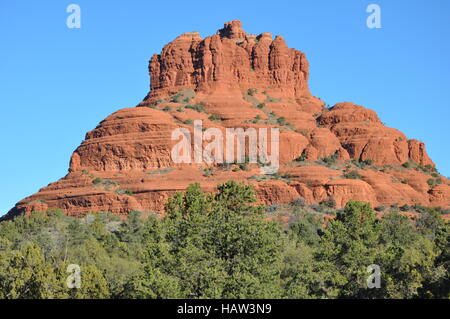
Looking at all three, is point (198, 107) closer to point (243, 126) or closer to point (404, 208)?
point (243, 126)

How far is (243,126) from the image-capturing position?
520 feet

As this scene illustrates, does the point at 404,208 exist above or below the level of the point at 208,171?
below

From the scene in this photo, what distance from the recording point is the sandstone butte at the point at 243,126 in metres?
146

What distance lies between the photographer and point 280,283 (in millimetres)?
76875

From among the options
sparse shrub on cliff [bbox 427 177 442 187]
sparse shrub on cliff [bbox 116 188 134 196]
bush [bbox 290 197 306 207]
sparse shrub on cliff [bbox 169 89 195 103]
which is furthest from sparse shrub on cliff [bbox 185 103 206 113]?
sparse shrub on cliff [bbox 427 177 442 187]

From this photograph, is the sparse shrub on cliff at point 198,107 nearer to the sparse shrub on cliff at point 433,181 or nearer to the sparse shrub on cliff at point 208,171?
the sparse shrub on cliff at point 208,171

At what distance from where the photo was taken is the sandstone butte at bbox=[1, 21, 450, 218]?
146 metres

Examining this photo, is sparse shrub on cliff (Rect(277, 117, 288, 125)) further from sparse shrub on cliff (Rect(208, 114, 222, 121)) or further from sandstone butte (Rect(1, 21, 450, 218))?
sparse shrub on cliff (Rect(208, 114, 222, 121))

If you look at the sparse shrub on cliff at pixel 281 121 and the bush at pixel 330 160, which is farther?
the sparse shrub on cliff at pixel 281 121

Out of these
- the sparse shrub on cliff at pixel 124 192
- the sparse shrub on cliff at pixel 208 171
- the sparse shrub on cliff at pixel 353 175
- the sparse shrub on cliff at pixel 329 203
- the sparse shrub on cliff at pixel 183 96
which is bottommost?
the sparse shrub on cliff at pixel 329 203

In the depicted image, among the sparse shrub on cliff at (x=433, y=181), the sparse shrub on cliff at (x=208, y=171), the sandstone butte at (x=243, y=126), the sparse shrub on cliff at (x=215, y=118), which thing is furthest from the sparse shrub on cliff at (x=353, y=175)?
the sparse shrub on cliff at (x=215, y=118)

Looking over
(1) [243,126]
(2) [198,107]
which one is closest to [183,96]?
(2) [198,107]
